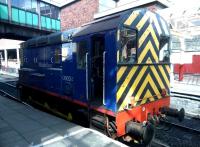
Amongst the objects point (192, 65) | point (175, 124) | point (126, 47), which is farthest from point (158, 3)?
point (126, 47)

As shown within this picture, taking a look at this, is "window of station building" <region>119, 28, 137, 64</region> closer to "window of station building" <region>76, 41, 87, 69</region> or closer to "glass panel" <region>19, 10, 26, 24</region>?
"window of station building" <region>76, 41, 87, 69</region>

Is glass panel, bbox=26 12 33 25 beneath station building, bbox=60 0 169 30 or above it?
beneath

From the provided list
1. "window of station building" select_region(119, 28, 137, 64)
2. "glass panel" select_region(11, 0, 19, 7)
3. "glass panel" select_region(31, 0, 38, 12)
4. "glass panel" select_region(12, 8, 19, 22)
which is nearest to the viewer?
"window of station building" select_region(119, 28, 137, 64)

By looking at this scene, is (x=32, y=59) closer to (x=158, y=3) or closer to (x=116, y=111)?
(x=116, y=111)

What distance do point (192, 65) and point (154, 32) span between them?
18579 mm

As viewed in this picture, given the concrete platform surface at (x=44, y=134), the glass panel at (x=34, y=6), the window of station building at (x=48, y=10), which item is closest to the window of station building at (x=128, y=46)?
the concrete platform surface at (x=44, y=134)

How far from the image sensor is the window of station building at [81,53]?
561 cm

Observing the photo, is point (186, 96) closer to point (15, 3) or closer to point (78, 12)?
point (15, 3)

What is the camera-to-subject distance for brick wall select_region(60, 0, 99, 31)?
2589 cm

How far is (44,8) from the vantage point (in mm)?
23641

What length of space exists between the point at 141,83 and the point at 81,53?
1873 mm

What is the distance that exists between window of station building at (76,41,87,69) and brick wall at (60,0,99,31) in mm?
20616

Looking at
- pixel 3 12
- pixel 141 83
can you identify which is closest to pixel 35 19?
pixel 3 12

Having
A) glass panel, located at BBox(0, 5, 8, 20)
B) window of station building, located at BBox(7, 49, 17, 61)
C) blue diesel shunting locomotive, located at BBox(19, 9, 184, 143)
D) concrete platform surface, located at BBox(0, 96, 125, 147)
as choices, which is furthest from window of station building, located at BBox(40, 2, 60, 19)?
window of station building, located at BBox(7, 49, 17, 61)
